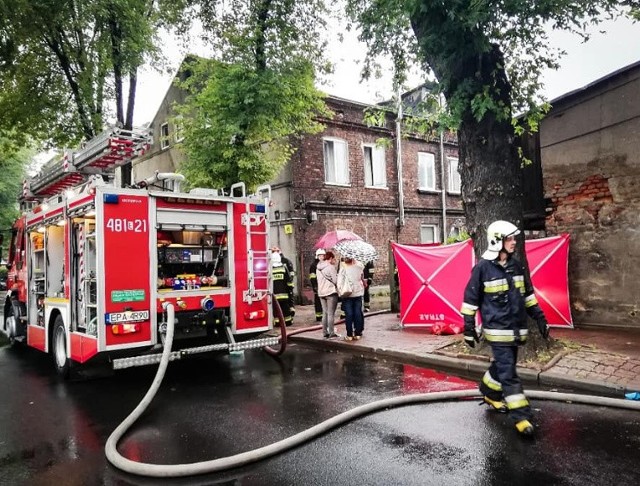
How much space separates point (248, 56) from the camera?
11.5 metres

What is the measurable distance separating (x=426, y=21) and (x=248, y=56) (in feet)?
21.3

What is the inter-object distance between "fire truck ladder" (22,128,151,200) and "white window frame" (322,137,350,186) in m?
9.99

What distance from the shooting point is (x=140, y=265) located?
6.17m

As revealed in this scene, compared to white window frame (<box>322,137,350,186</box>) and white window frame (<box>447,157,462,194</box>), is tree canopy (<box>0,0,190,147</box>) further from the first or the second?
white window frame (<box>447,157,462,194</box>)

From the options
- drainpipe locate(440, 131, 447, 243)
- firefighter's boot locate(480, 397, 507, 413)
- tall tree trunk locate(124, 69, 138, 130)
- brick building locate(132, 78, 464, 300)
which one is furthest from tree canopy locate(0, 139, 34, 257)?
firefighter's boot locate(480, 397, 507, 413)

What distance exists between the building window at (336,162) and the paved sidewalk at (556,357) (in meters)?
8.09

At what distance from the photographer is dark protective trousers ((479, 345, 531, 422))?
414 centimetres

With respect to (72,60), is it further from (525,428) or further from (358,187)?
(525,428)

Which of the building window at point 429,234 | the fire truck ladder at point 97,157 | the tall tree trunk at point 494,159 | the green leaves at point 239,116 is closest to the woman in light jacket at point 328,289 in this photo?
the tall tree trunk at point 494,159

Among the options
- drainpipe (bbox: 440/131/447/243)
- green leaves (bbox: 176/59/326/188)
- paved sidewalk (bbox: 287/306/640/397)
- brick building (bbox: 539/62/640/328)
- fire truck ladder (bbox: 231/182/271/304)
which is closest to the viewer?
paved sidewalk (bbox: 287/306/640/397)

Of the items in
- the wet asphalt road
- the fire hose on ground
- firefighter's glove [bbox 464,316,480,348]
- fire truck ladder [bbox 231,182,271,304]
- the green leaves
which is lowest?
the wet asphalt road

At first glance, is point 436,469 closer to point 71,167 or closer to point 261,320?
point 261,320

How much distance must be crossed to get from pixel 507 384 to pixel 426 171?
55.9 ft

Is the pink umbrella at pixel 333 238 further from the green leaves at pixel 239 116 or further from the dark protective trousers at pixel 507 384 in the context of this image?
the dark protective trousers at pixel 507 384
